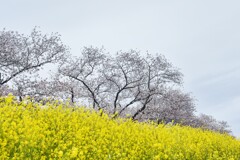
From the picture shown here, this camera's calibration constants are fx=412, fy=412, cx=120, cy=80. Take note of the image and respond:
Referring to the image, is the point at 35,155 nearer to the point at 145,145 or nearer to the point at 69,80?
the point at 145,145

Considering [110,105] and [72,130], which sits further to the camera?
[110,105]

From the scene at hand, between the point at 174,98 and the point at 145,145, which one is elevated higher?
the point at 174,98

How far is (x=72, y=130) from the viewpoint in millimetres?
12539

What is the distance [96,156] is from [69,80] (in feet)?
78.1

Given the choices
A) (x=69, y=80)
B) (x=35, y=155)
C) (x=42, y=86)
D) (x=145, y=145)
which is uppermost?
(x=69, y=80)

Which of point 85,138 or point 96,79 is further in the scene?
point 96,79

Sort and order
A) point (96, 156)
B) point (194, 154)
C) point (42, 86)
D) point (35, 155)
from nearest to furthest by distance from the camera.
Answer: point (35, 155) < point (96, 156) < point (194, 154) < point (42, 86)

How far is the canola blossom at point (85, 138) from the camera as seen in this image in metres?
9.55

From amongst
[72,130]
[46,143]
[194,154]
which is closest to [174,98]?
[194,154]

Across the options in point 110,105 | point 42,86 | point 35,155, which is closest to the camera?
point 35,155

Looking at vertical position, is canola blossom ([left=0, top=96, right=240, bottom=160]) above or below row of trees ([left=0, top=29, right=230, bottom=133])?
below

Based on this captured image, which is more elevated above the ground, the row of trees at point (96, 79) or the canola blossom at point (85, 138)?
the row of trees at point (96, 79)

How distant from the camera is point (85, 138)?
37.6 ft

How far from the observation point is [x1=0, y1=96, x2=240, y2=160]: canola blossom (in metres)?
9.55
